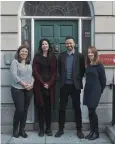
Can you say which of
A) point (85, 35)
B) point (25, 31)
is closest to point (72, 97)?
point (85, 35)

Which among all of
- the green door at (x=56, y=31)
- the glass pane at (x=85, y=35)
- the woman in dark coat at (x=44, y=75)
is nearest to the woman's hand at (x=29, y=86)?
the woman in dark coat at (x=44, y=75)

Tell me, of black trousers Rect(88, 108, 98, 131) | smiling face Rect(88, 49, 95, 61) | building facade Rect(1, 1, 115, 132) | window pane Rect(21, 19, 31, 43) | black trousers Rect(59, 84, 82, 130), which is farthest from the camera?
window pane Rect(21, 19, 31, 43)

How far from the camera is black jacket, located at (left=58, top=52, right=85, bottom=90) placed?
22.0 feet

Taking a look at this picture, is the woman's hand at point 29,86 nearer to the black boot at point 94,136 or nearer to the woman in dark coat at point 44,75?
the woman in dark coat at point 44,75

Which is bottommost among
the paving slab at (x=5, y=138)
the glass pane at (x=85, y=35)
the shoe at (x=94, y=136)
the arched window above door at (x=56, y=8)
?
the paving slab at (x=5, y=138)

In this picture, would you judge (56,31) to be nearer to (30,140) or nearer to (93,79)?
(93,79)

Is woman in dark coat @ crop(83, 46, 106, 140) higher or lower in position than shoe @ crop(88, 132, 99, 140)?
higher

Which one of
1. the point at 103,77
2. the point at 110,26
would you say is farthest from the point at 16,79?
the point at 110,26

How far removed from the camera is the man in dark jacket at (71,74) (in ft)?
22.0

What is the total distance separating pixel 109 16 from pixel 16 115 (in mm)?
2812

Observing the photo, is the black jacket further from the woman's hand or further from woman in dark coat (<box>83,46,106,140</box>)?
the woman's hand

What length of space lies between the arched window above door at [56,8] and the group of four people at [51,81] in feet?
3.09

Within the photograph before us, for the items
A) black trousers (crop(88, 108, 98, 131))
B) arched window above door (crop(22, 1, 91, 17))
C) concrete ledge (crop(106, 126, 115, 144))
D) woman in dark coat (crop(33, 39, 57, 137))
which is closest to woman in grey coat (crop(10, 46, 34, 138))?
woman in dark coat (crop(33, 39, 57, 137))

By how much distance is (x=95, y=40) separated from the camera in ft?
24.0
